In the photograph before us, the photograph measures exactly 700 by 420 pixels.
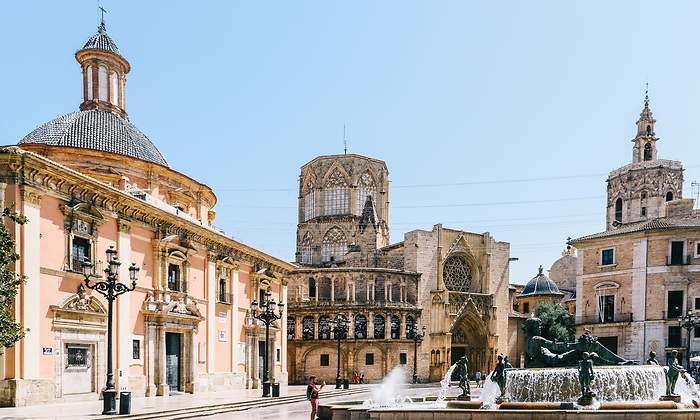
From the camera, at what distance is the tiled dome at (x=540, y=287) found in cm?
6769

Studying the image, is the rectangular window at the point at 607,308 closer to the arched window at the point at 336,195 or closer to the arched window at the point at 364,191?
the arched window at the point at 364,191

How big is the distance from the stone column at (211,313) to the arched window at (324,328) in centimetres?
1962

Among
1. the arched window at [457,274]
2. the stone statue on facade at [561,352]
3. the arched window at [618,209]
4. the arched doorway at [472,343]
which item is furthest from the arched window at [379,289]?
the arched window at [618,209]

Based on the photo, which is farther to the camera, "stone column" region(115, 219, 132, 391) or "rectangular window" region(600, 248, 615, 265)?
"rectangular window" region(600, 248, 615, 265)

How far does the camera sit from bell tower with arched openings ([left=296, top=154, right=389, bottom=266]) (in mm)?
61469

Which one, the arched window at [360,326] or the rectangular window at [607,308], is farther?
the arched window at [360,326]

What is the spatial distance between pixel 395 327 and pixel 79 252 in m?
32.2

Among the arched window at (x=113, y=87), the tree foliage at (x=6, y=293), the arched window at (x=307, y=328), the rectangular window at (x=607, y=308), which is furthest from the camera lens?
the arched window at (x=307, y=328)

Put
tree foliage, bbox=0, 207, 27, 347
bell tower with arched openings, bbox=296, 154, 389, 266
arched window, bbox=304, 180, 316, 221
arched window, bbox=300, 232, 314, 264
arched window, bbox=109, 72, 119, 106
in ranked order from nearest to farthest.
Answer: tree foliage, bbox=0, 207, 27, 347
arched window, bbox=109, 72, 119, 106
bell tower with arched openings, bbox=296, 154, 389, 266
arched window, bbox=300, 232, 314, 264
arched window, bbox=304, 180, 316, 221

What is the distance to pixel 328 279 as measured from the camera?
49938 mm

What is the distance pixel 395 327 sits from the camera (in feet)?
Result: 165

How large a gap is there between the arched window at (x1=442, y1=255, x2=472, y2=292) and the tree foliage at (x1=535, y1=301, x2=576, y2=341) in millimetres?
6588

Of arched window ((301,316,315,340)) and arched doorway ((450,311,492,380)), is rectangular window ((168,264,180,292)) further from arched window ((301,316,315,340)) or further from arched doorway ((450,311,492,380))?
arched doorway ((450,311,492,380))

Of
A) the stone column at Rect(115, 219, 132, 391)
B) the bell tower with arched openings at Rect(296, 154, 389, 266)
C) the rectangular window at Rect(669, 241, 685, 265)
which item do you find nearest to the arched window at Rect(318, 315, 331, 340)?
the bell tower with arched openings at Rect(296, 154, 389, 266)
